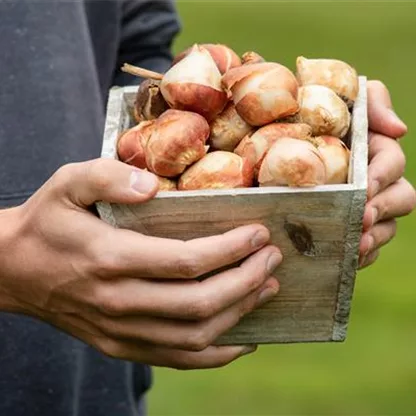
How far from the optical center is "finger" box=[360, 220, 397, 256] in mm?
1651

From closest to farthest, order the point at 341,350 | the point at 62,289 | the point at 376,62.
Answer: the point at 62,289, the point at 341,350, the point at 376,62

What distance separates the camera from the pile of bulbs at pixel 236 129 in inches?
58.7

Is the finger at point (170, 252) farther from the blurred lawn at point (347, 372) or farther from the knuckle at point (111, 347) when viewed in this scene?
the blurred lawn at point (347, 372)

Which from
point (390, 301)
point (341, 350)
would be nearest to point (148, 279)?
point (341, 350)

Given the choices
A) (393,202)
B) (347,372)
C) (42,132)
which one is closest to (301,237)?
(393,202)

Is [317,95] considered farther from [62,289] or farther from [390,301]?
[390,301]

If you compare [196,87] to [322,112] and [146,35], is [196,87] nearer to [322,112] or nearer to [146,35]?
[322,112]

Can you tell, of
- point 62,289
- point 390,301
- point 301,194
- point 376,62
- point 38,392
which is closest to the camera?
point 301,194

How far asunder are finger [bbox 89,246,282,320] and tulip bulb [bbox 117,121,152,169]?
0.14 meters

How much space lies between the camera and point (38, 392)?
1.93 metres

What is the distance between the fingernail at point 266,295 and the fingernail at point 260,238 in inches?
2.9

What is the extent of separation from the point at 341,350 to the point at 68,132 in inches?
73.9

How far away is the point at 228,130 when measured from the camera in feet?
5.17

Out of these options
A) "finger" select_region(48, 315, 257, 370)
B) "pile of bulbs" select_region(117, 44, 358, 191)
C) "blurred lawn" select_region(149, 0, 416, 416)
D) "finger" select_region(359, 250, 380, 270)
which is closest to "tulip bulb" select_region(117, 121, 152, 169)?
"pile of bulbs" select_region(117, 44, 358, 191)
